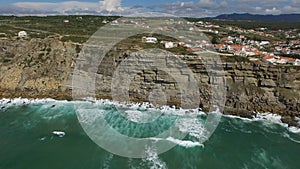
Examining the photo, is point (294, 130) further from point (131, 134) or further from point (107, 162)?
point (107, 162)

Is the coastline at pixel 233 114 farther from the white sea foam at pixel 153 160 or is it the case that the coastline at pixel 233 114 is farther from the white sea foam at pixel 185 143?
the white sea foam at pixel 153 160

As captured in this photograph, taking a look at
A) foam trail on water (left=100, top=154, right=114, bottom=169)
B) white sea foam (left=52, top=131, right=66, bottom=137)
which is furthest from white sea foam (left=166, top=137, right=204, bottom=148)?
white sea foam (left=52, top=131, right=66, bottom=137)

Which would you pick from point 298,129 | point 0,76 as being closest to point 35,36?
point 0,76

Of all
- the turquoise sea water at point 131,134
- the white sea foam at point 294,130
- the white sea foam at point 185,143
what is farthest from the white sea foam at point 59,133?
the white sea foam at point 294,130

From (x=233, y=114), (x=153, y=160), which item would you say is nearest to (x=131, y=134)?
(x=153, y=160)

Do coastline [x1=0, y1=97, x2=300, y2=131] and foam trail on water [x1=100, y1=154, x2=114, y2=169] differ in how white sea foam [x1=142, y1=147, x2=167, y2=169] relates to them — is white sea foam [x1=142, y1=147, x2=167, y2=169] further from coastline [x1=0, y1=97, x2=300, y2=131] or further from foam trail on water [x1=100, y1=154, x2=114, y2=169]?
coastline [x1=0, y1=97, x2=300, y2=131]

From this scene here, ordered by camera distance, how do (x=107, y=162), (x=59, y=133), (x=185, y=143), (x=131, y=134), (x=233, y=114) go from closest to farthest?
(x=107, y=162)
(x=185, y=143)
(x=59, y=133)
(x=131, y=134)
(x=233, y=114)
